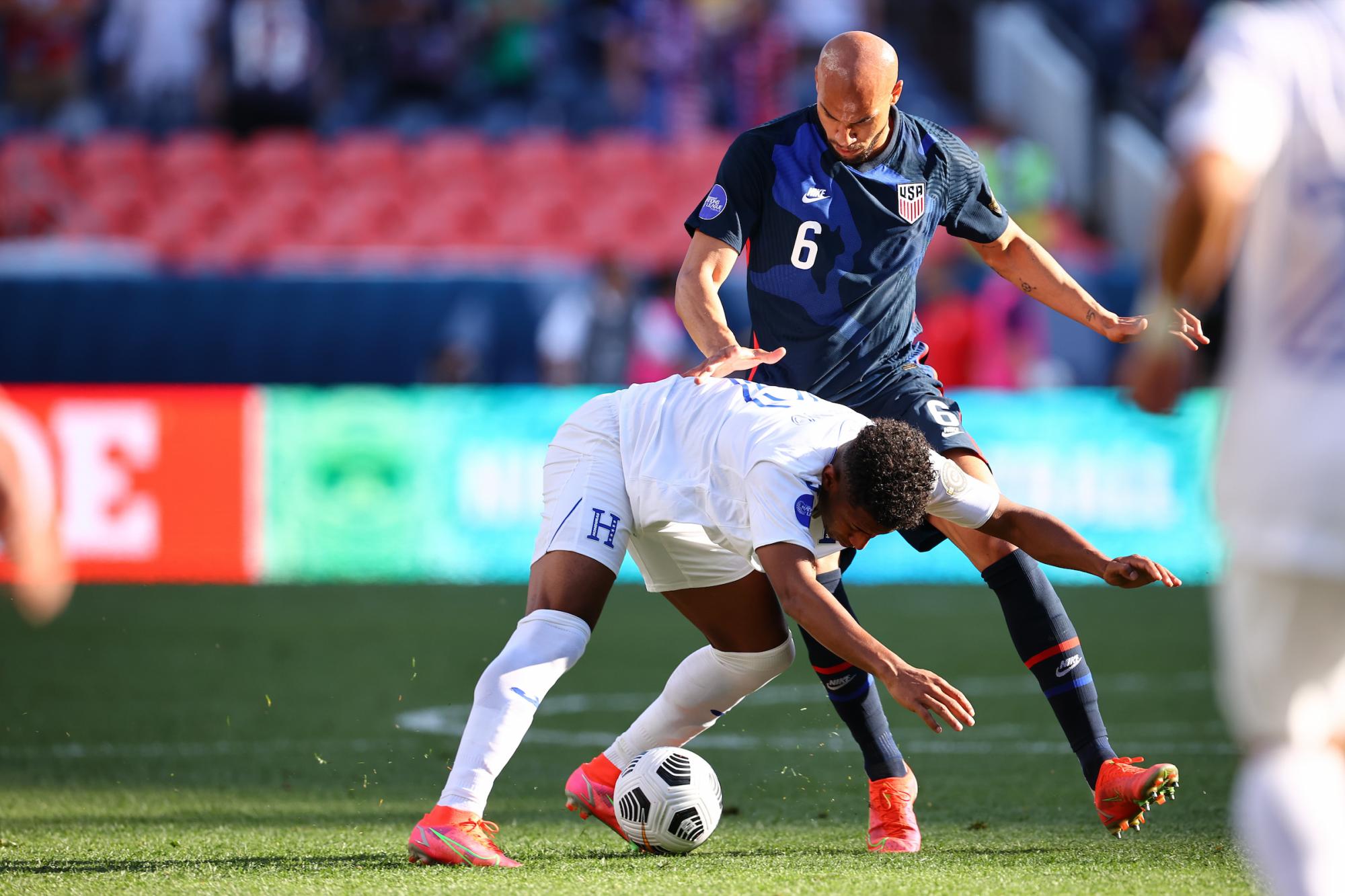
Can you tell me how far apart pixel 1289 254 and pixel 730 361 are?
87.3 inches

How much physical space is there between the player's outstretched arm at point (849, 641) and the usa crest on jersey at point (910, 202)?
55.0 inches

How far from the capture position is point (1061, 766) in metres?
5.95

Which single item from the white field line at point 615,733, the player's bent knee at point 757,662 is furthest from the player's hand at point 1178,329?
the white field line at point 615,733

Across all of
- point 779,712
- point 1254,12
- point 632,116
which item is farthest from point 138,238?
point 1254,12

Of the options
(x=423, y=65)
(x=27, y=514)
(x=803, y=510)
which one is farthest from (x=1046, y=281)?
(x=423, y=65)

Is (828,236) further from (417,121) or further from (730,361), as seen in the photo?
(417,121)

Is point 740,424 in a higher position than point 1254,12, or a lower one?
lower

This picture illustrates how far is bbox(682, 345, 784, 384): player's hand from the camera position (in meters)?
4.43

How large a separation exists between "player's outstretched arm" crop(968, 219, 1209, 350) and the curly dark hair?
1.06 metres

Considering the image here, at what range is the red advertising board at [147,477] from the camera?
11.4 meters

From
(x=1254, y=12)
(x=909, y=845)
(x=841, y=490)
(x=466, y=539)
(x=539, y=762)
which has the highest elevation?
(x=1254, y=12)

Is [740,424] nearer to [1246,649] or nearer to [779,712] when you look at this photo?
[1246,649]

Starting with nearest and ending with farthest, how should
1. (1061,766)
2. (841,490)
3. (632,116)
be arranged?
(841,490)
(1061,766)
(632,116)

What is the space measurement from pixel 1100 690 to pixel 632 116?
11.0 m
